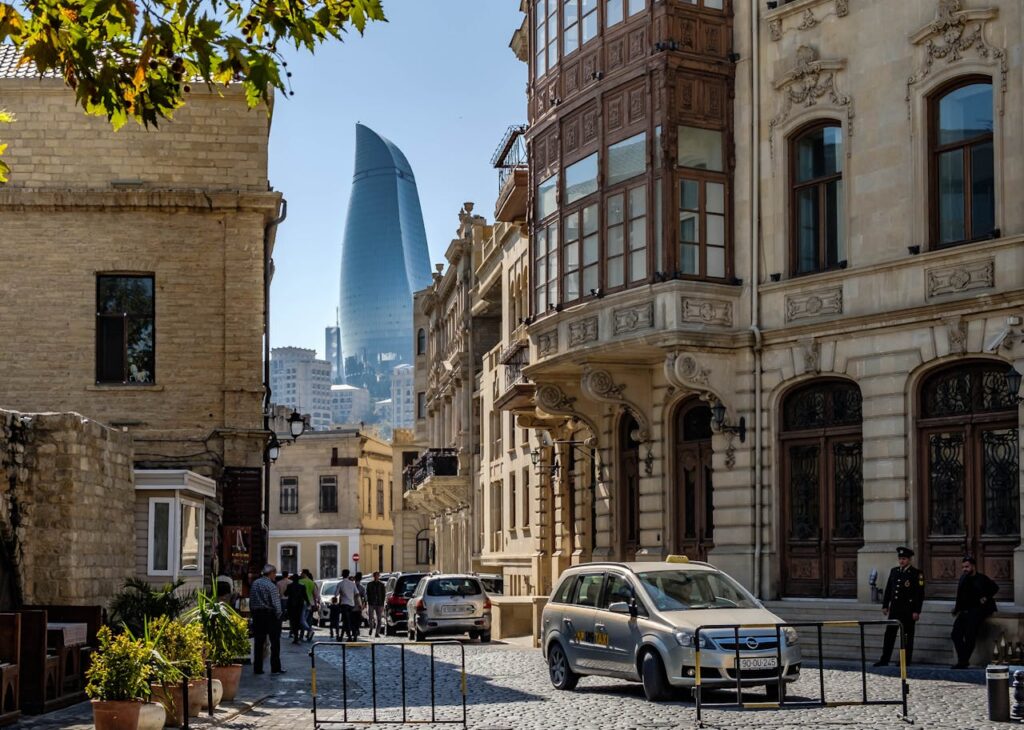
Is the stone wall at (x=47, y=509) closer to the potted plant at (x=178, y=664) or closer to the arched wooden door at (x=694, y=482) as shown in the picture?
the potted plant at (x=178, y=664)

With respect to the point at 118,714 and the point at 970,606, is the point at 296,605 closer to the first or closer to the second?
the point at 970,606

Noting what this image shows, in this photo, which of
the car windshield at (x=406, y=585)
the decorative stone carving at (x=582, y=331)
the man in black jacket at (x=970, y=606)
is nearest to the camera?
the man in black jacket at (x=970, y=606)

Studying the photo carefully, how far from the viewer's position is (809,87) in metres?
26.8

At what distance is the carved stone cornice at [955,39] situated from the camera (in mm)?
23734

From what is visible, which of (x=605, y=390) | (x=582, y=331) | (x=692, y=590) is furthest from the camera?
(x=605, y=390)

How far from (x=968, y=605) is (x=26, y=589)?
1237cm

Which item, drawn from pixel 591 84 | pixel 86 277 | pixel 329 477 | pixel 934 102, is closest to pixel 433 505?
pixel 329 477

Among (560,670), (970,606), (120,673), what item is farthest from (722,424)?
(120,673)

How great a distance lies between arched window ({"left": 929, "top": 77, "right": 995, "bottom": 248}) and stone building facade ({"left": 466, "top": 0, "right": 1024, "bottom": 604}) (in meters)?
0.04

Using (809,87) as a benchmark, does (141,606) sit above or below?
below

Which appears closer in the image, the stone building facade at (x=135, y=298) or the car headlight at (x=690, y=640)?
the car headlight at (x=690, y=640)

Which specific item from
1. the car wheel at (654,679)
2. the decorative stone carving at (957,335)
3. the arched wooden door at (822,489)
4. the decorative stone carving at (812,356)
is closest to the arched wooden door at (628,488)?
the arched wooden door at (822,489)

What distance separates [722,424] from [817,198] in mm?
4037

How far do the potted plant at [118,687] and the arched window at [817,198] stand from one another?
49.0ft
